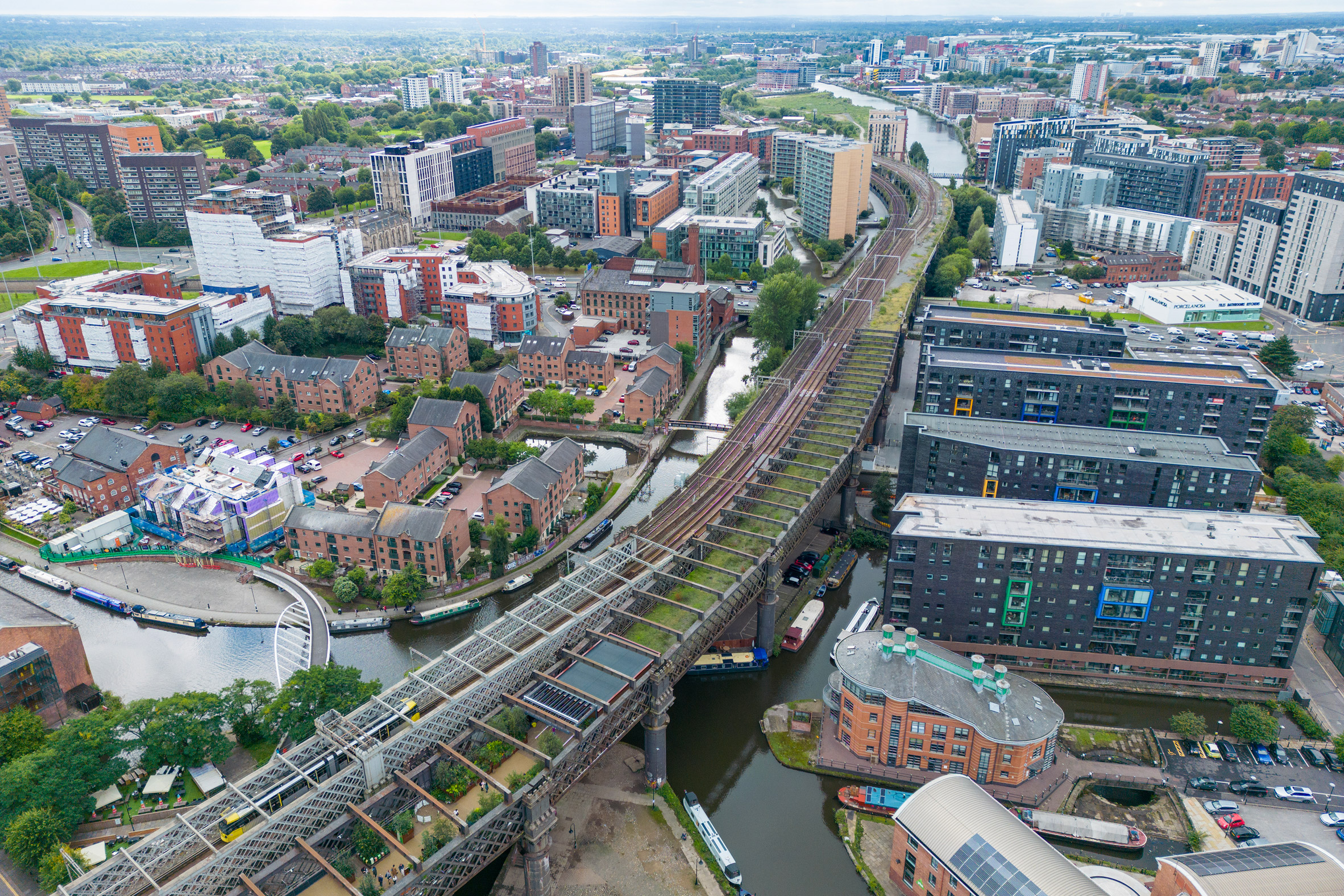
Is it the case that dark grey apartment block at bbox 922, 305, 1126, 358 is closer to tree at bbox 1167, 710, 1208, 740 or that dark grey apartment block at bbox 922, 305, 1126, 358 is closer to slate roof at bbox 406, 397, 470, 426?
tree at bbox 1167, 710, 1208, 740

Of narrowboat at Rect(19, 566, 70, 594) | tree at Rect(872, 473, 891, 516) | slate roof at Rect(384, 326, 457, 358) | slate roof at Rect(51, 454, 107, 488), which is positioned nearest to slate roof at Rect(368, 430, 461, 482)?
slate roof at Rect(384, 326, 457, 358)

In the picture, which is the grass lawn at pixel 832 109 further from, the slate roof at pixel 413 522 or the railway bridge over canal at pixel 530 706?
the slate roof at pixel 413 522

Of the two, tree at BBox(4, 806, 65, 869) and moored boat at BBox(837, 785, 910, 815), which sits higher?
tree at BBox(4, 806, 65, 869)

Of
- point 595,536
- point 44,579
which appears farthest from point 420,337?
point 44,579

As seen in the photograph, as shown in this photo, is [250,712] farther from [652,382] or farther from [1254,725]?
[1254,725]

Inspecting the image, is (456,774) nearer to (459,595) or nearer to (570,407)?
(459,595)

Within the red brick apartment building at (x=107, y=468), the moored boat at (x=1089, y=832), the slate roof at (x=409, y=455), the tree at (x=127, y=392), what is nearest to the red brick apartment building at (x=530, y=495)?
the slate roof at (x=409, y=455)

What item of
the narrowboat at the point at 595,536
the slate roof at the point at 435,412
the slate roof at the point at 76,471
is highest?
the slate roof at the point at 435,412
